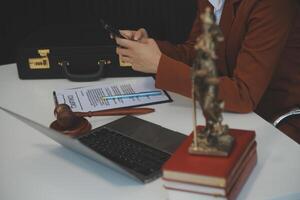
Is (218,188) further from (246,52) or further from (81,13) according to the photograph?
(81,13)

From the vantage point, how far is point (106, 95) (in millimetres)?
1492

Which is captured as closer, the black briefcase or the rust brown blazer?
the rust brown blazer

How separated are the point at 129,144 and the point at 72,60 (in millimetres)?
627

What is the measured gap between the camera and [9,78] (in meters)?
1.74

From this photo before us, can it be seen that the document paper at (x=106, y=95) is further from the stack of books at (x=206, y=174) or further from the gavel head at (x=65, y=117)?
the stack of books at (x=206, y=174)

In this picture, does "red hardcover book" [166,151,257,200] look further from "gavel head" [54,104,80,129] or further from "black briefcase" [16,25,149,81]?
"black briefcase" [16,25,149,81]

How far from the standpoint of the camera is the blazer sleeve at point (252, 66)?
1325mm

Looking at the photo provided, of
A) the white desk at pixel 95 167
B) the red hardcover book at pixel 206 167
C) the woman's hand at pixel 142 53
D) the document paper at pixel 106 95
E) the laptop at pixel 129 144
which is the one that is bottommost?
the white desk at pixel 95 167

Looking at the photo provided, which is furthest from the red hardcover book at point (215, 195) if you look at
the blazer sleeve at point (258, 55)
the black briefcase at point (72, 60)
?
the black briefcase at point (72, 60)

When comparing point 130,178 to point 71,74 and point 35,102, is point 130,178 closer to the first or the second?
point 35,102

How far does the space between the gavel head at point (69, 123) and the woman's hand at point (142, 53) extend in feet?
0.90

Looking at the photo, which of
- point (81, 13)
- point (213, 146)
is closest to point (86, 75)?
point (213, 146)

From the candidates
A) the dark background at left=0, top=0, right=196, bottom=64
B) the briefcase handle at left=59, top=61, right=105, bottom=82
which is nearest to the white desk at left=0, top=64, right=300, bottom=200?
the briefcase handle at left=59, top=61, right=105, bottom=82

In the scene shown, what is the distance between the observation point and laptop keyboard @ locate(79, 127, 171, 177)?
41.8 inches
